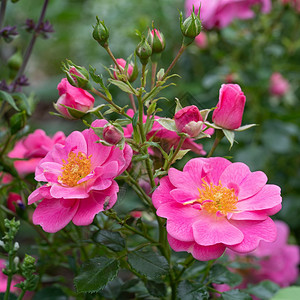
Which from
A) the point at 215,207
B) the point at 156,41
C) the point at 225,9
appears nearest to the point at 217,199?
the point at 215,207

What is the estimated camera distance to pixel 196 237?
48 centimetres

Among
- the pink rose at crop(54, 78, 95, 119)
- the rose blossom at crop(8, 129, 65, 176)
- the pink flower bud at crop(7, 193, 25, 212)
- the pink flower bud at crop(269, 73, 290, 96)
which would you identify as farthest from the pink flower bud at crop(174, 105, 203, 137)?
the pink flower bud at crop(269, 73, 290, 96)

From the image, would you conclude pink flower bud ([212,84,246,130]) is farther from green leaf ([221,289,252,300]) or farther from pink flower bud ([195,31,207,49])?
pink flower bud ([195,31,207,49])

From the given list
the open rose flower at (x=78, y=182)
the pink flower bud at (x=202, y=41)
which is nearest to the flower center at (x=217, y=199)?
the open rose flower at (x=78, y=182)

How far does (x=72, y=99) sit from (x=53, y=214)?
14 centimetres

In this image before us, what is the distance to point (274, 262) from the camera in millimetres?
1077

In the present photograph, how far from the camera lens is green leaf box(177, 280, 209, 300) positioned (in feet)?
1.83

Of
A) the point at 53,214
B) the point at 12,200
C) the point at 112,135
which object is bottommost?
the point at 12,200

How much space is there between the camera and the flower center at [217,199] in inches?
21.0

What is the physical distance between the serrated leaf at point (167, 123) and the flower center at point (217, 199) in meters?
0.08

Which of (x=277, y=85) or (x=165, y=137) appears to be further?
(x=277, y=85)

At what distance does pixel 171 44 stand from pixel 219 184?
151 cm

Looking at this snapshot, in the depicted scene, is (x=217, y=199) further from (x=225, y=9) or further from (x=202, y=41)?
(x=202, y=41)

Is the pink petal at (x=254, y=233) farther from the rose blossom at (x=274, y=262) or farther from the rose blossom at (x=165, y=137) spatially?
the rose blossom at (x=274, y=262)
